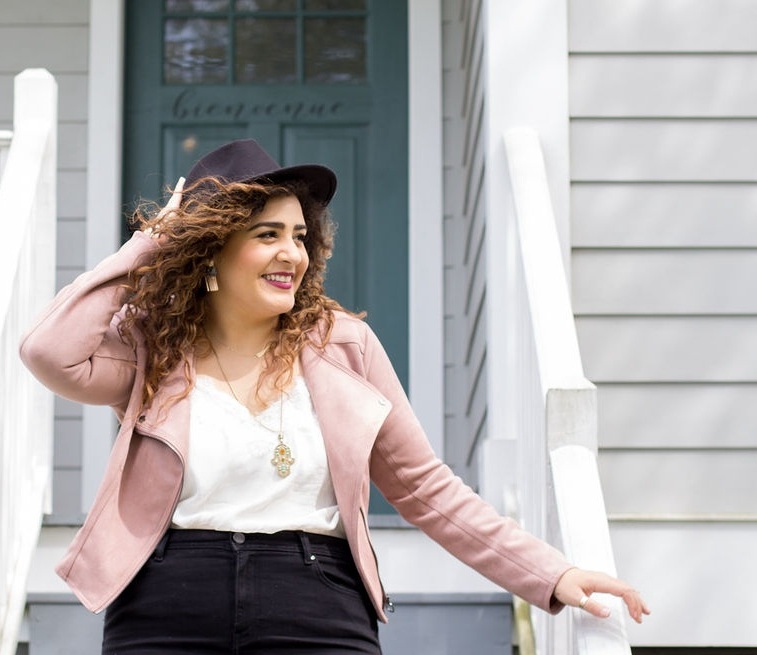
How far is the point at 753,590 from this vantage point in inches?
132

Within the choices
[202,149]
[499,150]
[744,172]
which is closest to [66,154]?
[202,149]

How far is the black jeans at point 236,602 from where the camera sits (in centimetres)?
216

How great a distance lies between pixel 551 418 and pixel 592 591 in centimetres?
39

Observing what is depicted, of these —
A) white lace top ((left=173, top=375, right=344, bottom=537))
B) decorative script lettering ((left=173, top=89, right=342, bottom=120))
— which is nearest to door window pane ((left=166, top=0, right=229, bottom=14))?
decorative script lettering ((left=173, top=89, right=342, bottom=120))

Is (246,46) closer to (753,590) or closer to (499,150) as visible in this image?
(499,150)

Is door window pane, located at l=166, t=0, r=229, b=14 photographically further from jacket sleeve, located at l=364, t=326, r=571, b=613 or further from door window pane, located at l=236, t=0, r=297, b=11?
jacket sleeve, located at l=364, t=326, r=571, b=613

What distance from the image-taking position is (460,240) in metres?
4.66

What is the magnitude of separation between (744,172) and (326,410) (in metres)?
1.64

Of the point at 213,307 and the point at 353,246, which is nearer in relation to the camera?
the point at 213,307

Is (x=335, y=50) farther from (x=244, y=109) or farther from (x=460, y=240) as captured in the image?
(x=460, y=240)

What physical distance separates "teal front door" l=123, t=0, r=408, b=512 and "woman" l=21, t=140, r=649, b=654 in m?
2.17

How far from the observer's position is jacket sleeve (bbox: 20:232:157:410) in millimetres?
2293

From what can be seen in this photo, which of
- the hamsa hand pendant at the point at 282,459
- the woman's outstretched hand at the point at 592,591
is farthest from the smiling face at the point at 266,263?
the woman's outstretched hand at the point at 592,591

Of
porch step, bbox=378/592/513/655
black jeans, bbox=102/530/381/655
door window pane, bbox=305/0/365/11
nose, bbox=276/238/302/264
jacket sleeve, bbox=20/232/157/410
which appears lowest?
porch step, bbox=378/592/513/655
